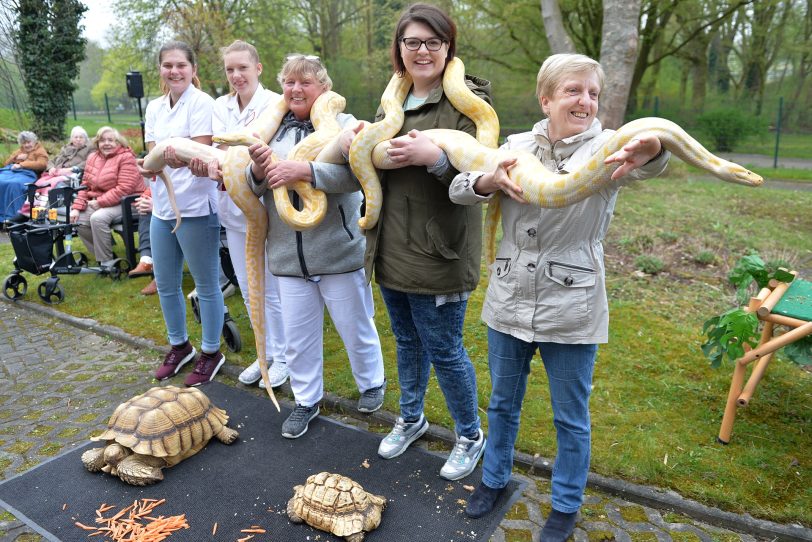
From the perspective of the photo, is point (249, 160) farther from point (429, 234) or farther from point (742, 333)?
point (742, 333)

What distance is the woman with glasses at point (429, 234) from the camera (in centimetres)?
292

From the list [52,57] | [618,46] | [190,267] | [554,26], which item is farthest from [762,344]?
[52,57]

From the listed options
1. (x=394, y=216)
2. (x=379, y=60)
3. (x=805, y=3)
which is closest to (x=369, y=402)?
(x=394, y=216)

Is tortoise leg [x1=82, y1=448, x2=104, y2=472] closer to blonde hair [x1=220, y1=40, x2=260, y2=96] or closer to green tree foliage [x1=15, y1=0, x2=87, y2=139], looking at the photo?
blonde hair [x1=220, y1=40, x2=260, y2=96]

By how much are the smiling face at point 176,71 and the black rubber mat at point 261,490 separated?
8.74 ft

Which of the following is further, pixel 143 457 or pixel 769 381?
pixel 769 381

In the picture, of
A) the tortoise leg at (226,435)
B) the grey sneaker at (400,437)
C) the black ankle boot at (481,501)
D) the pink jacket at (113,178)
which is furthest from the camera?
the pink jacket at (113,178)

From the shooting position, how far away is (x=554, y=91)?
8.33 feet

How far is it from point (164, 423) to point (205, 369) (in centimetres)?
129

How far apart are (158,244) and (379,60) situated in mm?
22913

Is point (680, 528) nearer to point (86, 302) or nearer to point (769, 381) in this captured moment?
point (769, 381)

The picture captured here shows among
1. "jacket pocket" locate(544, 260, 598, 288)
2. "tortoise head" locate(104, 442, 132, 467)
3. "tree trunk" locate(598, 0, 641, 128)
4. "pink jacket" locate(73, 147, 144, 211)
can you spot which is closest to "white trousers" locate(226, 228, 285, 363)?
"tortoise head" locate(104, 442, 132, 467)

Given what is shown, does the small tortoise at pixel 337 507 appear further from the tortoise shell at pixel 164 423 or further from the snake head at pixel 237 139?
the snake head at pixel 237 139

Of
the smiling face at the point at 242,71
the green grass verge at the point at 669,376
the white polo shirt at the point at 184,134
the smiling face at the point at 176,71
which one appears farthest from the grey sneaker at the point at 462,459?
the smiling face at the point at 176,71
